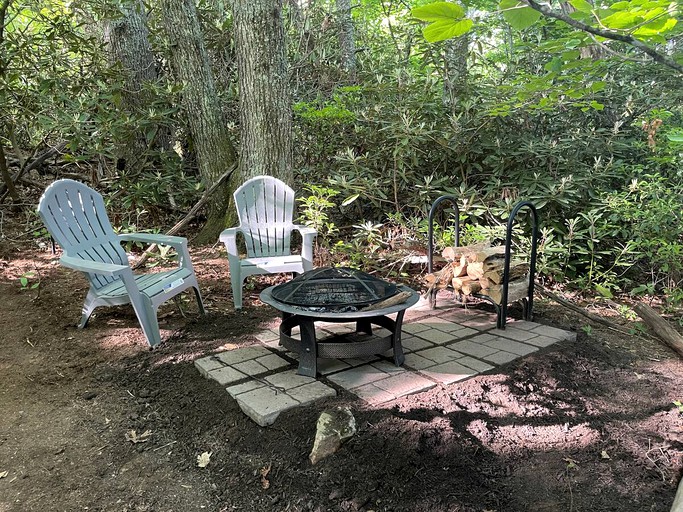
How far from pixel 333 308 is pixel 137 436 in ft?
3.48

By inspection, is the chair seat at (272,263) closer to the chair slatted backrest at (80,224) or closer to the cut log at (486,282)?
the chair slatted backrest at (80,224)

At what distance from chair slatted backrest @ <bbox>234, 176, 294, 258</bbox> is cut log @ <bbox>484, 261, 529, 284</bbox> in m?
1.59

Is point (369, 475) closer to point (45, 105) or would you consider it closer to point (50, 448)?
point (50, 448)

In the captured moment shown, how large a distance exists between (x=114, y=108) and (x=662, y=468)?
5.66 meters

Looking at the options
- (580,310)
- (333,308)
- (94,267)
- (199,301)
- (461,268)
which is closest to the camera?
(333,308)

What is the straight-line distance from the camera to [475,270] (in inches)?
130

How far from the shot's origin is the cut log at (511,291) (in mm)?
3232

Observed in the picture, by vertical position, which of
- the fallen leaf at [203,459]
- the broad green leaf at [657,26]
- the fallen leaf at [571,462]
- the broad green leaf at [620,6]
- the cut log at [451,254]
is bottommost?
the fallen leaf at [203,459]

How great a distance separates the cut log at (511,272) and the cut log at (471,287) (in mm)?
88

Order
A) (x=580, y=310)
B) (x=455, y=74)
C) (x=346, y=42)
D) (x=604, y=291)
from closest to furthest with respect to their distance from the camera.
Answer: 1. (x=580, y=310)
2. (x=604, y=291)
3. (x=455, y=74)
4. (x=346, y=42)

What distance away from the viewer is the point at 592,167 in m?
4.58

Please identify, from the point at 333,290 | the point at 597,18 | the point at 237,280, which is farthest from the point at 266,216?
the point at 597,18

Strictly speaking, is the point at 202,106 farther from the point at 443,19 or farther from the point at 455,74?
the point at 443,19

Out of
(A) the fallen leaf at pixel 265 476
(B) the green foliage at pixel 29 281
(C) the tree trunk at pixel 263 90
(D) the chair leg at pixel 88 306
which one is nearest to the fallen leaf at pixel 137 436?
(A) the fallen leaf at pixel 265 476
